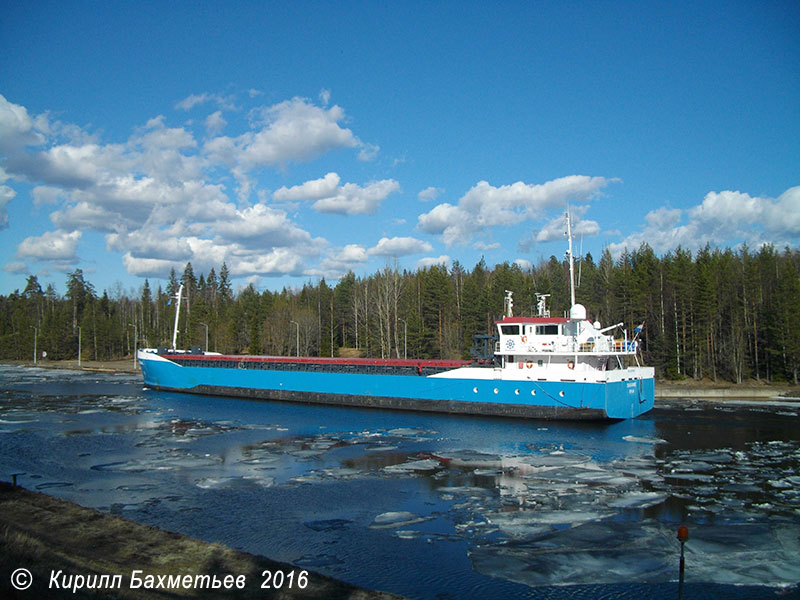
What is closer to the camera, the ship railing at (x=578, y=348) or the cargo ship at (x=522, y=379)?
the cargo ship at (x=522, y=379)

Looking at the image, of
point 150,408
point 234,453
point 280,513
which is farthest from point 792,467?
point 150,408

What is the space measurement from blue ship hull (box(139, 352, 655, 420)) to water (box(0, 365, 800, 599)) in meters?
1.13

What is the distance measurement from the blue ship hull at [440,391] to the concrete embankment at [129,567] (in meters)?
21.9

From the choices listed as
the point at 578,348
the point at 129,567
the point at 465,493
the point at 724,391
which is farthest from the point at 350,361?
the point at 129,567

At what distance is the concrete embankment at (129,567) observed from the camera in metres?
8.45

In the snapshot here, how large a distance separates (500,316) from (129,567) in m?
53.7

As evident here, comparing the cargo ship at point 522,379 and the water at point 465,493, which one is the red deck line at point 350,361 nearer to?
the cargo ship at point 522,379

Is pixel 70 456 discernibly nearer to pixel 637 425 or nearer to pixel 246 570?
pixel 246 570

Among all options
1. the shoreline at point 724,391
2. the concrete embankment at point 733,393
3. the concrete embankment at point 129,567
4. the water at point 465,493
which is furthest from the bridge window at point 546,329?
the concrete embankment at point 129,567

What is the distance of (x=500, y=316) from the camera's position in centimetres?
6059

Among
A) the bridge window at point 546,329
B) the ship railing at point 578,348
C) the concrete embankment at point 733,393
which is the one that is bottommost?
the concrete embankment at point 733,393

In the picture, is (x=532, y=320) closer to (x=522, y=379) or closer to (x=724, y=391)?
(x=522, y=379)

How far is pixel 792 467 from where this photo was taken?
19.2 metres

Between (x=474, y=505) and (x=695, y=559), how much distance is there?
5.73m
